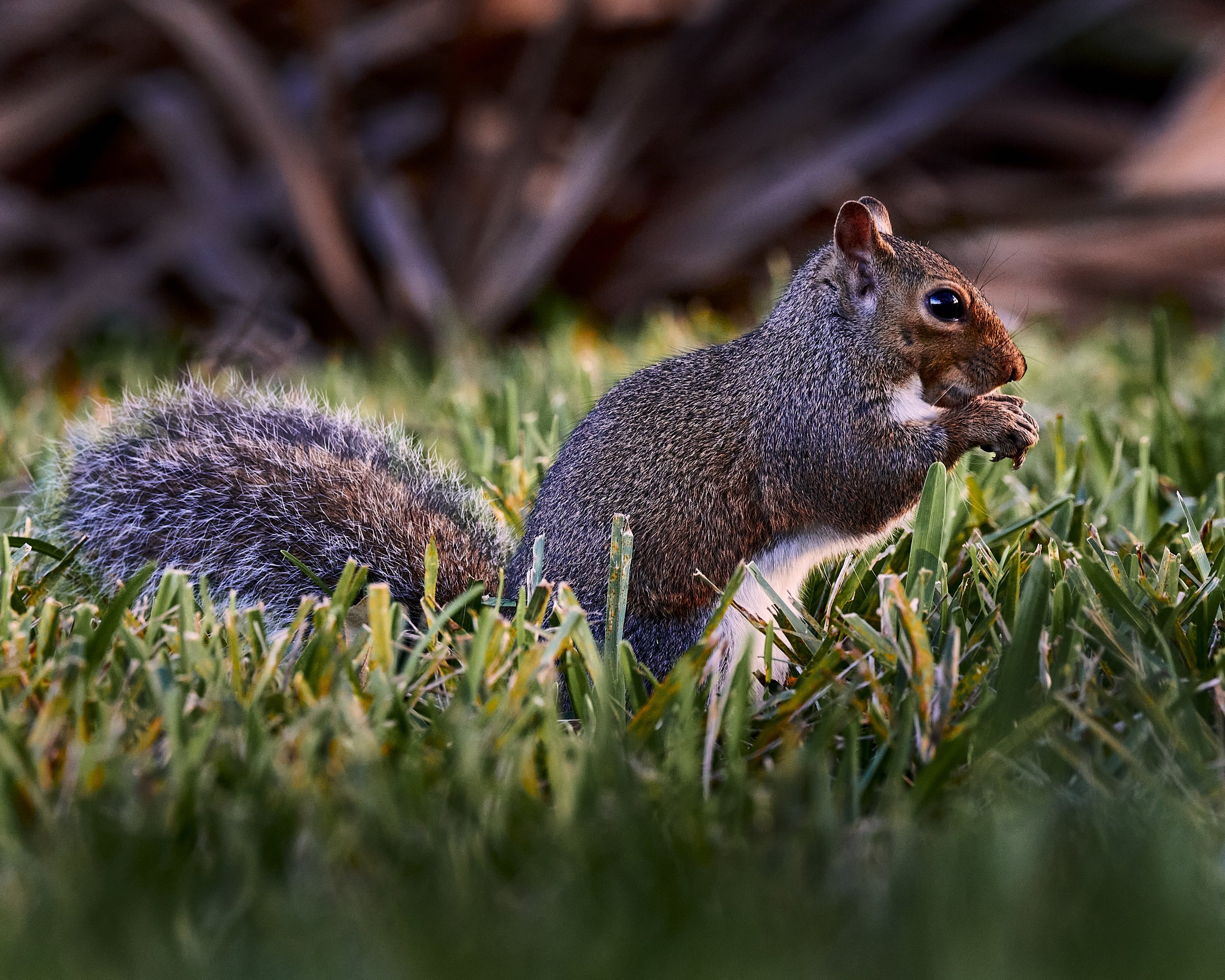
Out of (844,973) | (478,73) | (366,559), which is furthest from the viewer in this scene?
(478,73)

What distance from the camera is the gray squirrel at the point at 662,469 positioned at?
81.4 inches

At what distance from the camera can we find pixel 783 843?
1.26m

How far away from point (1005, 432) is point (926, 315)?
0.28 m

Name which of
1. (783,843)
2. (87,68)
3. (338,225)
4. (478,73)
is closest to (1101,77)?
(478,73)

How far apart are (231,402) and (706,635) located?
1170 millimetres

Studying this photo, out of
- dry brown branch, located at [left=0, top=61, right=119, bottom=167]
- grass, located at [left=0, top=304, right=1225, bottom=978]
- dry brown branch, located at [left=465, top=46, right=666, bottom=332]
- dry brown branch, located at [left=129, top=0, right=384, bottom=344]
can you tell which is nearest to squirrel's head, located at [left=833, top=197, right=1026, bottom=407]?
grass, located at [left=0, top=304, right=1225, bottom=978]

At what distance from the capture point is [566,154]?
6293mm

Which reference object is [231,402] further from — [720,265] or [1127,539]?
[720,265]

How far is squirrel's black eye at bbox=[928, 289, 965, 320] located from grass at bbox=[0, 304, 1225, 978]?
0.39m

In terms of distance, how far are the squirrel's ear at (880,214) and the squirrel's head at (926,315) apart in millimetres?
129

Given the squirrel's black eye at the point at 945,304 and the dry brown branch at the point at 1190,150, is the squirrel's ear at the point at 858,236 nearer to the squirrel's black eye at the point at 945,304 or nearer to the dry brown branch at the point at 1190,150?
the squirrel's black eye at the point at 945,304

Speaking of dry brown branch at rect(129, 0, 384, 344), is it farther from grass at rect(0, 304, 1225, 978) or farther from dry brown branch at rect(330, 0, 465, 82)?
grass at rect(0, 304, 1225, 978)

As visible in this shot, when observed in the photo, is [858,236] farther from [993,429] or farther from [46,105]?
[46,105]

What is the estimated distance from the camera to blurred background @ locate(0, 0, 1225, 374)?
5562 millimetres
